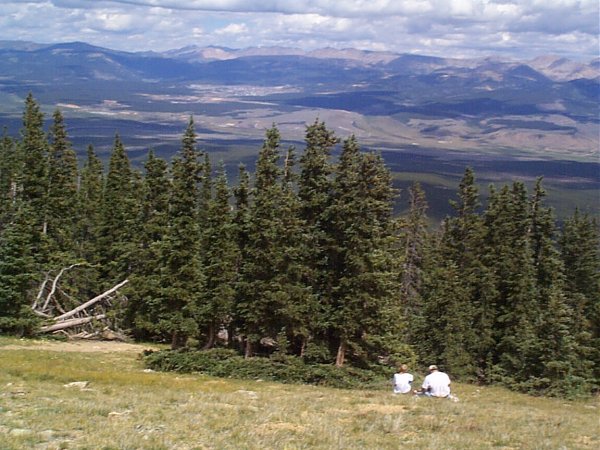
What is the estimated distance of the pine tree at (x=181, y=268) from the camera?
3672cm

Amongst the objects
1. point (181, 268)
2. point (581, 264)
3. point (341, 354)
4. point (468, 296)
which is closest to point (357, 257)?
point (341, 354)

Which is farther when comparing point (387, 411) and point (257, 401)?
point (257, 401)

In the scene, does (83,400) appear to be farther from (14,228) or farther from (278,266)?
(14,228)

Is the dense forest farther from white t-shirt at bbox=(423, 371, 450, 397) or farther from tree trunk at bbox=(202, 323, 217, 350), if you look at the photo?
white t-shirt at bbox=(423, 371, 450, 397)

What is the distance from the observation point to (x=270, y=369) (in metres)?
32.3

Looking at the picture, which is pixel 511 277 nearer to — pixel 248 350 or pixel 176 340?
pixel 248 350

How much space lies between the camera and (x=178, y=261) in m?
37.5

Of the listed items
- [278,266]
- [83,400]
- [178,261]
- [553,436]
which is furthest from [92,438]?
[178,261]

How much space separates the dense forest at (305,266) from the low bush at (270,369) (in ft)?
3.87

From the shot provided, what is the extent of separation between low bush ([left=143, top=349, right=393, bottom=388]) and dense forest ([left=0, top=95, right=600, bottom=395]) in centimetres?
118

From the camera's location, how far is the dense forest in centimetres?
3381

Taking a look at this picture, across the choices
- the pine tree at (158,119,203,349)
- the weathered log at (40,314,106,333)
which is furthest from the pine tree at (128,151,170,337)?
the weathered log at (40,314,106,333)

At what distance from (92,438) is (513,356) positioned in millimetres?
34939

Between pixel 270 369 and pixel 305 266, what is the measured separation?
18.2 feet
